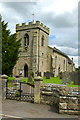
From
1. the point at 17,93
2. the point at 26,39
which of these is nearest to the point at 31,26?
the point at 26,39

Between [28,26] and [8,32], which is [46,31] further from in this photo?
[8,32]

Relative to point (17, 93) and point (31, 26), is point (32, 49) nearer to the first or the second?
point (31, 26)

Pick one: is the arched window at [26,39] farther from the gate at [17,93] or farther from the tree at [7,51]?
the gate at [17,93]

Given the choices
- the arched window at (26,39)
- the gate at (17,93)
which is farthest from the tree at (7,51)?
the arched window at (26,39)

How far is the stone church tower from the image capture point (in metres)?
32.3

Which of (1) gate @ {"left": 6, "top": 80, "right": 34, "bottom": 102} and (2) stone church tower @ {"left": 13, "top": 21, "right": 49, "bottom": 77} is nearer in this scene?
(1) gate @ {"left": 6, "top": 80, "right": 34, "bottom": 102}

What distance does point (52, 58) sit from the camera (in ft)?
115

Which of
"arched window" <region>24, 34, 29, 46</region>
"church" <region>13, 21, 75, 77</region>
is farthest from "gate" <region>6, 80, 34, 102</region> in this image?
"arched window" <region>24, 34, 29, 46</region>

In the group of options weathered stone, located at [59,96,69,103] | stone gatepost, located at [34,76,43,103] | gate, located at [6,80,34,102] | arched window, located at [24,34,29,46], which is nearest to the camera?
weathered stone, located at [59,96,69,103]

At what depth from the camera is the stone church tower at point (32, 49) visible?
32.3 meters

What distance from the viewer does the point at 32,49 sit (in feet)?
108

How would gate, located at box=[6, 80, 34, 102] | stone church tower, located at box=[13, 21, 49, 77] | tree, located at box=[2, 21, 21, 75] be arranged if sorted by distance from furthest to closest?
1. stone church tower, located at box=[13, 21, 49, 77]
2. tree, located at box=[2, 21, 21, 75]
3. gate, located at box=[6, 80, 34, 102]

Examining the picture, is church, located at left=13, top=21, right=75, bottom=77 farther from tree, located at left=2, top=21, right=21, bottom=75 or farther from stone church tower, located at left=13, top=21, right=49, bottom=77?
tree, located at left=2, top=21, right=21, bottom=75

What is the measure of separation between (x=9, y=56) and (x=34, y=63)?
16609 millimetres
